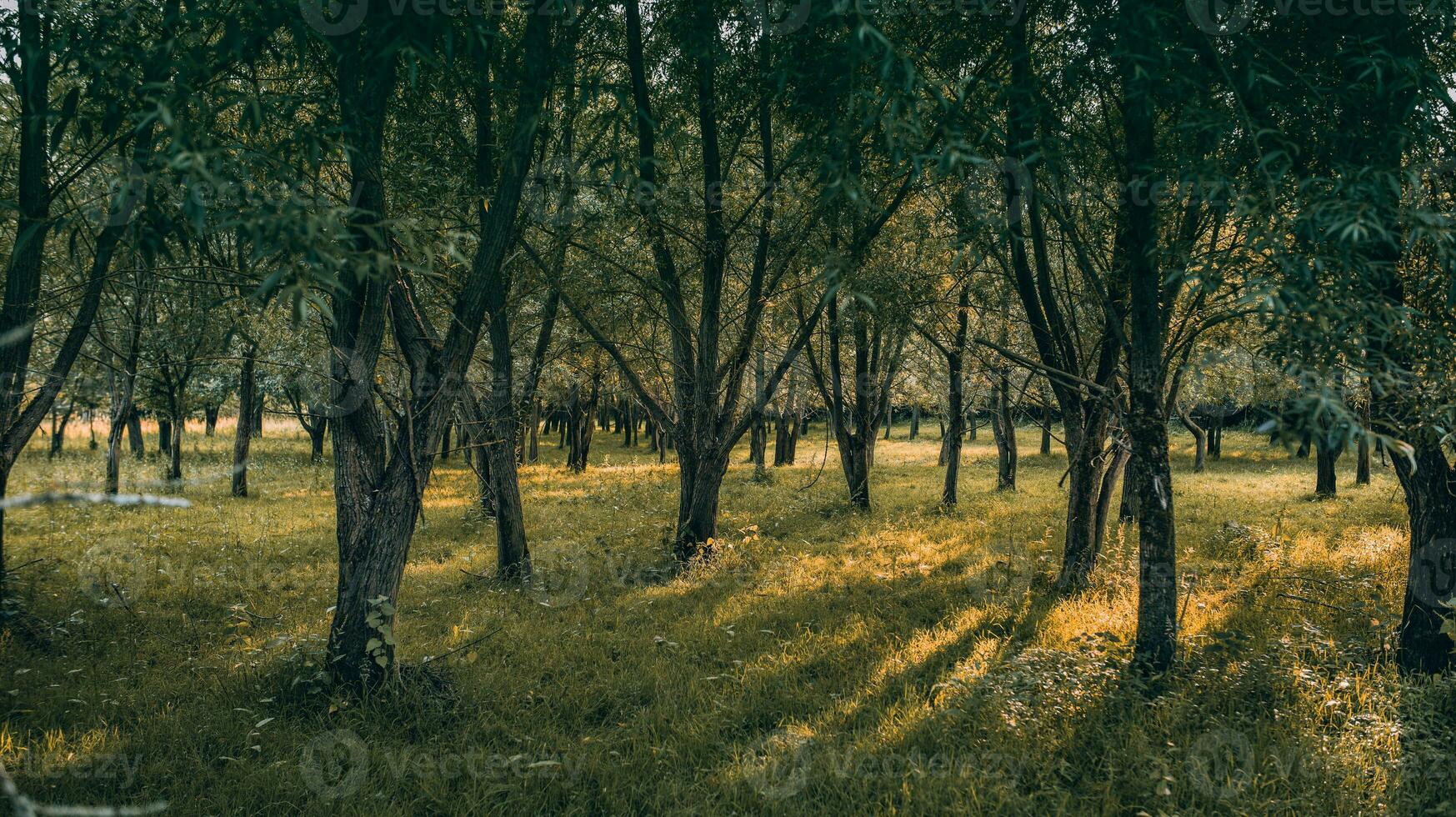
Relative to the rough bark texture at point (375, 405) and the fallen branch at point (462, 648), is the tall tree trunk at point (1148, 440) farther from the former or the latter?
the fallen branch at point (462, 648)

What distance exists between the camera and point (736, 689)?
675 cm

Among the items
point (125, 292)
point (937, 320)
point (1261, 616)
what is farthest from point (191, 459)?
point (1261, 616)

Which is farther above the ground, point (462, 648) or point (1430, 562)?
point (1430, 562)

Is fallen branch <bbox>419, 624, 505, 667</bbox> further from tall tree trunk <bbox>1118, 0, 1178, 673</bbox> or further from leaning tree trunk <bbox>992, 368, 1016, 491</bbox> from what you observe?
leaning tree trunk <bbox>992, 368, 1016, 491</bbox>

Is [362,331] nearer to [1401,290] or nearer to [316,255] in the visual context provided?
[316,255]

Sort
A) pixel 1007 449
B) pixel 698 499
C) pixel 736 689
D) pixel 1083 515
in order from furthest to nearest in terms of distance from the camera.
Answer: pixel 1007 449
pixel 698 499
pixel 1083 515
pixel 736 689

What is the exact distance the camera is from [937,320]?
43.4 feet

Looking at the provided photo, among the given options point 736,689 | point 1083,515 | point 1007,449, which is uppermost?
point 1007,449

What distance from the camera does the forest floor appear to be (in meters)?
5.00

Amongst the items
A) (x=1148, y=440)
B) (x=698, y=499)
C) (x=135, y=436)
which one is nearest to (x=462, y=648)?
(x=698, y=499)

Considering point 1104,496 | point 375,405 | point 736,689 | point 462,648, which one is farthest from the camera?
point 1104,496

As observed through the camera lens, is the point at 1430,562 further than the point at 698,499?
Result: No

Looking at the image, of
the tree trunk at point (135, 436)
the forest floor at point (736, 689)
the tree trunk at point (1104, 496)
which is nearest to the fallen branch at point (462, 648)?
the forest floor at point (736, 689)

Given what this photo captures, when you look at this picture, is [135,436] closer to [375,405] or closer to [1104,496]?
[375,405]
